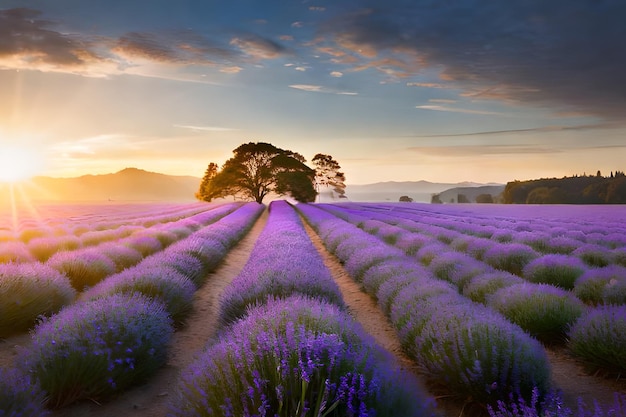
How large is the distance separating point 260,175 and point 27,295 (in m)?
43.1

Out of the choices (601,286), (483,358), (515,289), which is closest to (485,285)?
(515,289)

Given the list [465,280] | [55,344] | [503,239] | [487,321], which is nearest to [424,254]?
[465,280]

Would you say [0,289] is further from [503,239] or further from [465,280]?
[503,239]

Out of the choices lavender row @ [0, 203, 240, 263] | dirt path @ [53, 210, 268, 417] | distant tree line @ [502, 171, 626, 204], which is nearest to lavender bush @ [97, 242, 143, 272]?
lavender row @ [0, 203, 240, 263]

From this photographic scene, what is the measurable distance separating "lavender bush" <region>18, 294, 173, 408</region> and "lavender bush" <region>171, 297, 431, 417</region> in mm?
1238

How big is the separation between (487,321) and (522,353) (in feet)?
1.28

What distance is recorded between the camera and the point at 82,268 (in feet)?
23.2

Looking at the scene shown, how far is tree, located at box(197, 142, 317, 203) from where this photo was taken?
4666cm

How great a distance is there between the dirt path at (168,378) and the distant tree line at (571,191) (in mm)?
54221

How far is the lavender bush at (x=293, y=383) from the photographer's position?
2.02 meters

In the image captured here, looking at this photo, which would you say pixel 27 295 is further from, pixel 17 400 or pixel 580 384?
pixel 580 384

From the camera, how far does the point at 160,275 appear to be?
5.64m

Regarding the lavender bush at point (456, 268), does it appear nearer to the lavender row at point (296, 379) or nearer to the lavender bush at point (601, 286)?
the lavender bush at point (601, 286)

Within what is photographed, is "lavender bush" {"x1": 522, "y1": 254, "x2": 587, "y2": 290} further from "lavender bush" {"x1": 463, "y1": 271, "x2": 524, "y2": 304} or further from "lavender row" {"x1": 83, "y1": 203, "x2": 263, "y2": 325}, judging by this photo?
"lavender row" {"x1": 83, "y1": 203, "x2": 263, "y2": 325}
